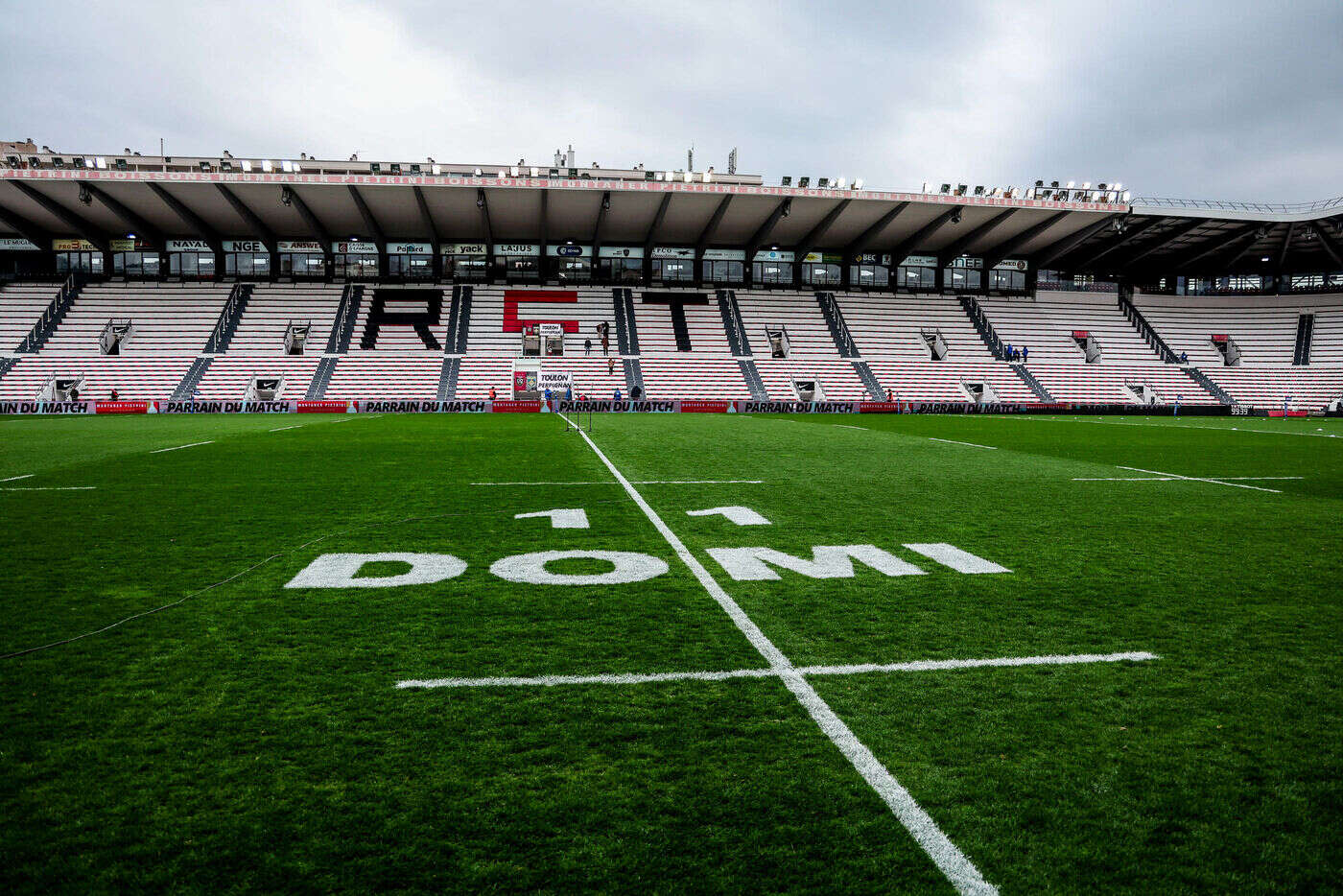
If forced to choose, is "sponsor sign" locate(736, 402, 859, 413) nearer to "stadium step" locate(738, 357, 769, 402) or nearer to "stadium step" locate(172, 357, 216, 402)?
"stadium step" locate(738, 357, 769, 402)

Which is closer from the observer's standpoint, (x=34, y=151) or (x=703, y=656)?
(x=703, y=656)

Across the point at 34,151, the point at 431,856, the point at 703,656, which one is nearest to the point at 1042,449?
the point at 703,656

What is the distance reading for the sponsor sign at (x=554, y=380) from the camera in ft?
136

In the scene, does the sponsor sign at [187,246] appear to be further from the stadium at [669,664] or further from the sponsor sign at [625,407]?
the stadium at [669,664]

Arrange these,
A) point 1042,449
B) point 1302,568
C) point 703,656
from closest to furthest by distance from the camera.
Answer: point 703,656, point 1302,568, point 1042,449

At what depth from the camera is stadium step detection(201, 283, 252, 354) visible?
42.3m

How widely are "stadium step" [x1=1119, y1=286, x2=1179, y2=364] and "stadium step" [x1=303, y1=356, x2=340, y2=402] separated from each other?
162 ft

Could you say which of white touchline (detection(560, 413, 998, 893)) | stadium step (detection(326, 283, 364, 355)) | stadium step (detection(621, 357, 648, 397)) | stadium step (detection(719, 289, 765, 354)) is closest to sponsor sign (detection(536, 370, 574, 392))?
stadium step (detection(621, 357, 648, 397))

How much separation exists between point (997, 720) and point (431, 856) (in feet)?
7.35

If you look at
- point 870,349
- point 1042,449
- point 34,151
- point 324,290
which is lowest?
point 1042,449

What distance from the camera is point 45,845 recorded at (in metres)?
2.30

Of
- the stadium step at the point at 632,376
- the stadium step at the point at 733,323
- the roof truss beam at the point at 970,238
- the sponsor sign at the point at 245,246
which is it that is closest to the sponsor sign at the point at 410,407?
the stadium step at the point at 632,376

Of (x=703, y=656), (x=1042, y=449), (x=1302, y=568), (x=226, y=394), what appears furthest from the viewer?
(x=226, y=394)

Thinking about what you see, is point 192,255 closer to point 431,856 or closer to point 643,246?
point 643,246
